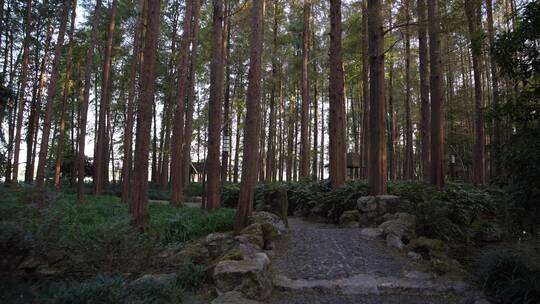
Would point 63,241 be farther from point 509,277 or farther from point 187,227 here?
point 509,277

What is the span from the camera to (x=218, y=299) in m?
4.59

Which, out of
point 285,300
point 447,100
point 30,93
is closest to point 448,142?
point 447,100

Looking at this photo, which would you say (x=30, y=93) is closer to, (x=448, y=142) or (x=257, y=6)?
(x=257, y=6)

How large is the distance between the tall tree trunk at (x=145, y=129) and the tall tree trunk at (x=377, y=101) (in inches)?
199

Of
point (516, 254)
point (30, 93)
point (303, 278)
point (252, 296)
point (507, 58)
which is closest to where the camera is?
point (507, 58)

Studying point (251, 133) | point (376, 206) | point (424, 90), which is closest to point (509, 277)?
point (376, 206)

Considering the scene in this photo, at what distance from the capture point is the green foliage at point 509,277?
4551 mm

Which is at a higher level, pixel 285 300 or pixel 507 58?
pixel 507 58

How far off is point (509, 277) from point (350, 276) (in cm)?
205

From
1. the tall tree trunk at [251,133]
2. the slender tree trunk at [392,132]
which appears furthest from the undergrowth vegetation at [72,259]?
the slender tree trunk at [392,132]

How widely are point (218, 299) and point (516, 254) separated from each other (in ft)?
13.3

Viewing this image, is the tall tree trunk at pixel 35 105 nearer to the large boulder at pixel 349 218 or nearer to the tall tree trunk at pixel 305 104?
→ the tall tree trunk at pixel 305 104

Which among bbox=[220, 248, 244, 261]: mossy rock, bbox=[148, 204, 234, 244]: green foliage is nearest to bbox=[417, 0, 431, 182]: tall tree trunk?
bbox=[148, 204, 234, 244]: green foliage

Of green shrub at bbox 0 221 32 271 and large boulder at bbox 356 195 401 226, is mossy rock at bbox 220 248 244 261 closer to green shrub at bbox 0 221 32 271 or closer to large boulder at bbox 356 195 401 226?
green shrub at bbox 0 221 32 271
